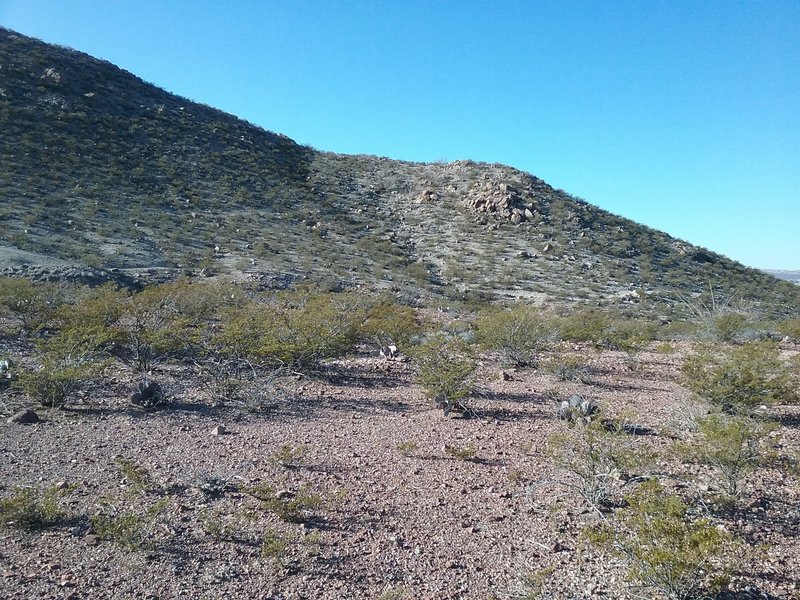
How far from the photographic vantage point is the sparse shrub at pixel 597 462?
5414 millimetres

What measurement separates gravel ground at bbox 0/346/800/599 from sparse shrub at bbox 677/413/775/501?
209mm

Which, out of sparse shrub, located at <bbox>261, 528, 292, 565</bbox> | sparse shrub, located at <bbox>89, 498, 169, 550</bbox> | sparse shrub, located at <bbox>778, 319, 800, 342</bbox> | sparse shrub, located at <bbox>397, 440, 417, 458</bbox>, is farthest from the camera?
sparse shrub, located at <bbox>778, 319, 800, 342</bbox>

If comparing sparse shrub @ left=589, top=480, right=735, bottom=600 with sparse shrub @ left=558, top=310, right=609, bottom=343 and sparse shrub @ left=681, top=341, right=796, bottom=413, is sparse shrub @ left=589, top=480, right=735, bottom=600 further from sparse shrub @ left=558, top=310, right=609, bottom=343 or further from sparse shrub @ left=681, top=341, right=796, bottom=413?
sparse shrub @ left=558, top=310, right=609, bottom=343

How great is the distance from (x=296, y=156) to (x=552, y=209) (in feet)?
68.9

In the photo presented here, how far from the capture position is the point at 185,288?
1576cm

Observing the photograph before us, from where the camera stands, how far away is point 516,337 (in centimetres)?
1259

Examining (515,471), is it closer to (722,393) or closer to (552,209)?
(722,393)

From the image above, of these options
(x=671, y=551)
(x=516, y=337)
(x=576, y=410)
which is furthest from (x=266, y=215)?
(x=671, y=551)

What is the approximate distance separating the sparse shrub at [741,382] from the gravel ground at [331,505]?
0.55 meters

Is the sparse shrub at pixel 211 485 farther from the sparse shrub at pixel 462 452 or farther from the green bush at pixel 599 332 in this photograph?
the green bush at pixel 599 332

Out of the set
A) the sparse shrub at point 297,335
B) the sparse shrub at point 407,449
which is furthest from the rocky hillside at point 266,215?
the sparse shrub at point 407,449

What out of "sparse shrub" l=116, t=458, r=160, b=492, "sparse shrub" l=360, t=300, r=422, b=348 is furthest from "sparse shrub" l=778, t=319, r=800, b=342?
"sparse shrub" l=116, t=458, r=160, b=492

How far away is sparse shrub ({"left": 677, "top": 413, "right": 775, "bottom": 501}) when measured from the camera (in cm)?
552

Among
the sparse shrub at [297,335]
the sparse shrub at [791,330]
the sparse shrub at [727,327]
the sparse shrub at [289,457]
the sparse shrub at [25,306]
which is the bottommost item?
the sparse shrub at [25,306]
